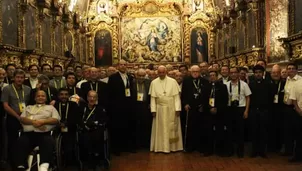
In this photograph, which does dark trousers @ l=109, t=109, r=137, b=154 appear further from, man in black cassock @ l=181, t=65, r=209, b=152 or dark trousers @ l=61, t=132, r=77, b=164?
dark trousers @ l=61, t=132, r=77, b=164

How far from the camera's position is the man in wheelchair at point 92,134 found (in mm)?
6574

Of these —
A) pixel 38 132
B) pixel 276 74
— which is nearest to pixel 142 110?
pixel 276 74

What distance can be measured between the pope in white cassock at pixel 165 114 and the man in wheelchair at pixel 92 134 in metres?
2.17

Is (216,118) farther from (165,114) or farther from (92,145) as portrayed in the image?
(92,145)

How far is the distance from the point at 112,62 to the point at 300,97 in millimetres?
15898

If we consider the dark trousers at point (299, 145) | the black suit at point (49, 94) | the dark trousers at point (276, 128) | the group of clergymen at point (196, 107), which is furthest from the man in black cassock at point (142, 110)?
the dark trousers at point (299, 145)

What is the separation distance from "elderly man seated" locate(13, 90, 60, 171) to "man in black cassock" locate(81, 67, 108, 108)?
63.1 inches

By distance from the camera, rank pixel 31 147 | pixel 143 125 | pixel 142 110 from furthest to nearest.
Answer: pixel 143 125
pixel 142 110
pixel 31 147

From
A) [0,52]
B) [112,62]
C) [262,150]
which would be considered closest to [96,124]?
[262,150]

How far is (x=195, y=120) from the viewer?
866 centimetres

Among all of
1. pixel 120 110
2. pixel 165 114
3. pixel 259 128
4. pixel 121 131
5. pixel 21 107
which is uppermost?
pixel 21 107

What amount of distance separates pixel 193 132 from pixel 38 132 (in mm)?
3825

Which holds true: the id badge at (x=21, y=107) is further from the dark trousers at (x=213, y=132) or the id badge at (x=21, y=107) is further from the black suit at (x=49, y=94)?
the dark trousers at (x=213, y=132)

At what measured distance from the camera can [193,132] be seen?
8.78 metres
